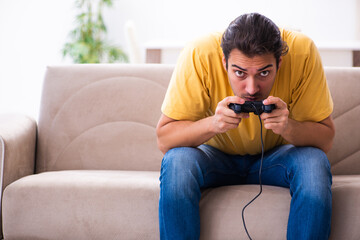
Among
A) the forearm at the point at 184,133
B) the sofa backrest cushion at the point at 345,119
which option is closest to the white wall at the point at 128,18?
the sofa backrest cushion at the point at 345,119

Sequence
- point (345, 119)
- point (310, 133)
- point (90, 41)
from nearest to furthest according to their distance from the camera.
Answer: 1. point (310, 133)
2. point (345, 119)
3. point (90, 41)

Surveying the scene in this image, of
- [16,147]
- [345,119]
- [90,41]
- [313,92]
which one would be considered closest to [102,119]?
[16,147]

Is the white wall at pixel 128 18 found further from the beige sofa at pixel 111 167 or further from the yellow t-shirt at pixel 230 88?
the yellow t-shirt at pixel 230 88

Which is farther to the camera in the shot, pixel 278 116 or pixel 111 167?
pixel 111 167

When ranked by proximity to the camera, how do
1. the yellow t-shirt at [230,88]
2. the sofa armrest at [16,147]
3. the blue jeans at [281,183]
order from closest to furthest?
the blue jeans at [281,183] → the yellow t-shirt at [230,88] → the sofa armrest at [16,147]

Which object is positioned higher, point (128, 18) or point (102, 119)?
point (128, 18)

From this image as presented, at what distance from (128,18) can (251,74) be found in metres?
3.89

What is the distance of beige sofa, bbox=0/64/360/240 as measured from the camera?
49.5 inches

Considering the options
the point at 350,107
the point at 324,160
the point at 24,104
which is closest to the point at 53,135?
the point at 324,160

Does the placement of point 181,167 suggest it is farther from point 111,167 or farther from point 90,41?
point 90,41

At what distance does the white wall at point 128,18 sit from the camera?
4.23 m

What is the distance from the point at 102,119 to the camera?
1.84 meters

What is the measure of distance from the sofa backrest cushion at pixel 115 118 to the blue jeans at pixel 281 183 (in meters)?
0.56

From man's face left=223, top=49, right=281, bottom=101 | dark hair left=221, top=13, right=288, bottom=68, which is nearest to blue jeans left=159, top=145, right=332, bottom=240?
man's face left=223, top=49, right=281, bottom=101
